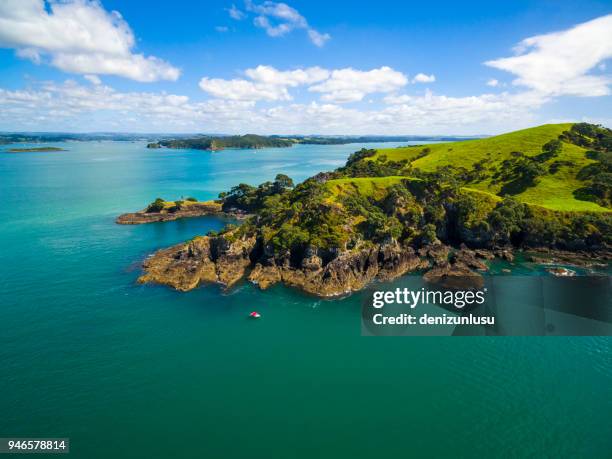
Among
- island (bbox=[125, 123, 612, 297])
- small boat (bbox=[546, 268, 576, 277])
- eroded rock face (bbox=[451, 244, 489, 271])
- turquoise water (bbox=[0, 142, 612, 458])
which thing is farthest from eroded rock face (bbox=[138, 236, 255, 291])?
small boat (bbox=[546, 268, 576, 277])

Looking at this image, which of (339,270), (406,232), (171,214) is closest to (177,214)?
(171,214)

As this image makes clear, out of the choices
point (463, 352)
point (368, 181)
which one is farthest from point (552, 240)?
point (463, 352)

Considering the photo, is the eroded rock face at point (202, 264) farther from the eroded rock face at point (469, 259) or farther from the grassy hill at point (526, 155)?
the eroded rock face at point (469, 259)

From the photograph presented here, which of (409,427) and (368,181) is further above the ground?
(368,181)

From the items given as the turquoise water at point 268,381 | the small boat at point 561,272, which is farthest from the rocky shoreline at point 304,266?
the small boat at point 561,272

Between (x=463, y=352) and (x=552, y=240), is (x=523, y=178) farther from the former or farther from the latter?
(x=463, y=352)

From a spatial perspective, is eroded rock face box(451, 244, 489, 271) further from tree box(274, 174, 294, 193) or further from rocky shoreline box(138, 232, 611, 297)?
tree box(274, 174, 294, 193)
